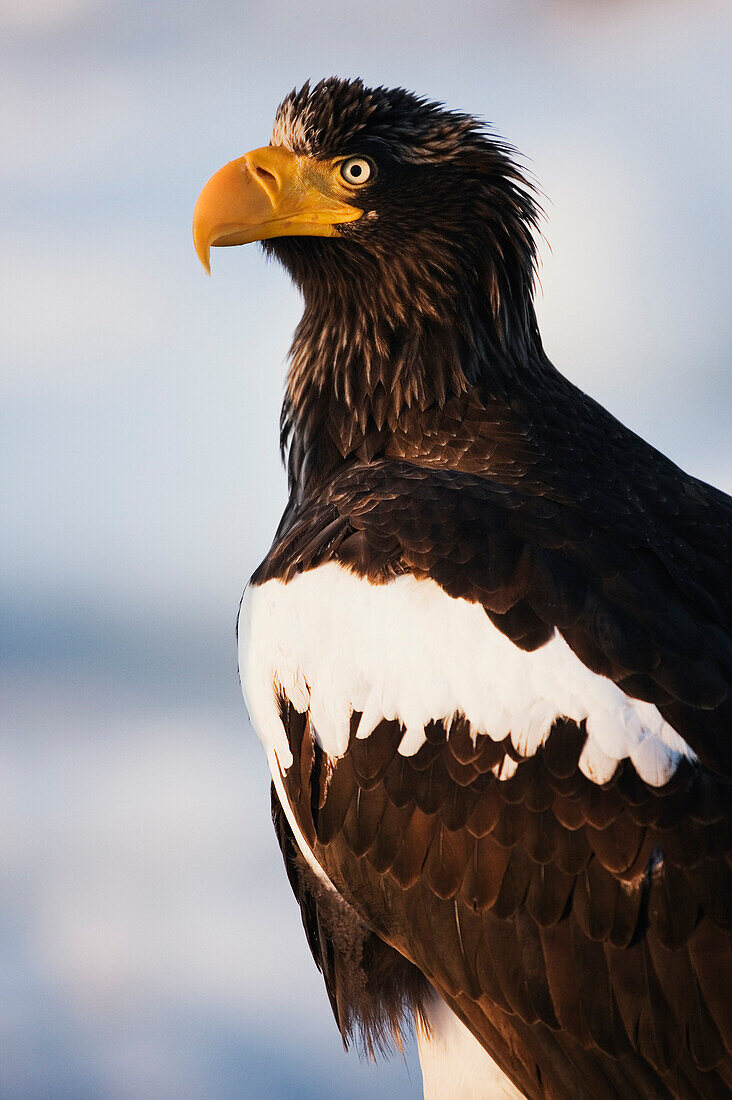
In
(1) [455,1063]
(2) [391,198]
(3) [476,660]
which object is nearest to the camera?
(3) [476,660]

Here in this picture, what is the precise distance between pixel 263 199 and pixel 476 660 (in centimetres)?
117

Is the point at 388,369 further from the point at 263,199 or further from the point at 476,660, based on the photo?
the point at 476,660

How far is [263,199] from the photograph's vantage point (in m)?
2.56

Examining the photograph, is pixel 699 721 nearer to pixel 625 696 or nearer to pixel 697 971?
pixel 625 696

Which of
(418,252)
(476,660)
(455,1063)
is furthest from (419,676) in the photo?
(418,252)

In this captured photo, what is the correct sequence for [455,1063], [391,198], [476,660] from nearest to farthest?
[476,660] < [455,1063] < [391,198]

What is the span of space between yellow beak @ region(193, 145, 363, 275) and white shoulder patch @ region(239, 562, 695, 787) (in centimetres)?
81

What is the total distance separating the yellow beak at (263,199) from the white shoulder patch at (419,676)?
81 cm

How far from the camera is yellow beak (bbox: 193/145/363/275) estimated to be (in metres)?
2.55

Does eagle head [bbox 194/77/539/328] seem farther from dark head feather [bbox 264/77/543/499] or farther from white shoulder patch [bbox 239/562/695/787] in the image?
white shoulder patch [bbox 239/562/695/787]

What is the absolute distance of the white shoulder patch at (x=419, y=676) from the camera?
5.97ft

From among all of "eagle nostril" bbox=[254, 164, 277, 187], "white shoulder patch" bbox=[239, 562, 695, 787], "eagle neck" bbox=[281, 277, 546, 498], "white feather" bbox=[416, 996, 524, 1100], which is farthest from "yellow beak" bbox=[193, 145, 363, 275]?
"white feather" bbox=[416, 996, 524, 1100]

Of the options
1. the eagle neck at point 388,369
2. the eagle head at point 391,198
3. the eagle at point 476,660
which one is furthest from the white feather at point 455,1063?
the eagle head at point 391,198

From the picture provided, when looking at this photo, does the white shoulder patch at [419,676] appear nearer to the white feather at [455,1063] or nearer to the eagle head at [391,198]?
the white feather at [455,1063]
